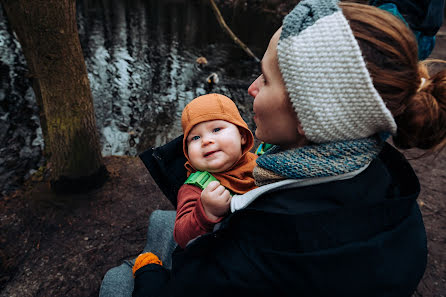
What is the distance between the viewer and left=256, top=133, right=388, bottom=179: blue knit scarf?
3.42 ft

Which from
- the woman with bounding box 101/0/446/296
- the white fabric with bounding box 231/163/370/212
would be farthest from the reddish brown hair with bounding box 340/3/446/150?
the white fabric with bounding box 231/163/370/212

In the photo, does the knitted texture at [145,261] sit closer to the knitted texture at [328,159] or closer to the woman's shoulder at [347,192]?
the woman's shoulder at [347,192]

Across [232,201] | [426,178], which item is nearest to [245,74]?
[426,178]

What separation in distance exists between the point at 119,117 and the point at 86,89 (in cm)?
336

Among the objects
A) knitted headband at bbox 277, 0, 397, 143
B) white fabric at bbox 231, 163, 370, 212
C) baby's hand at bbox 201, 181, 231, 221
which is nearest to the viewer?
knitted headband at bbox 277, 0, 397, 143

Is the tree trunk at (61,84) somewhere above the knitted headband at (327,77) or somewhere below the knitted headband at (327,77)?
below

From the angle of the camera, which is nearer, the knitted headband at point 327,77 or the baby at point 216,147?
the knitted headband at point 327,77

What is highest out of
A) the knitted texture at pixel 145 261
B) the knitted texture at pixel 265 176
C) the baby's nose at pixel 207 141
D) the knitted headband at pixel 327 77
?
the knitted headband at pixel 327 77

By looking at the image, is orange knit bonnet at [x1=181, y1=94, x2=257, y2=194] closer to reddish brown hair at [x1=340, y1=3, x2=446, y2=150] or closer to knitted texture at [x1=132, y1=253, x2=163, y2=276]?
knitted texture at [x1=132, y1=253, x2=163, y2=276]

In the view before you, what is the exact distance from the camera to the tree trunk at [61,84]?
238cm

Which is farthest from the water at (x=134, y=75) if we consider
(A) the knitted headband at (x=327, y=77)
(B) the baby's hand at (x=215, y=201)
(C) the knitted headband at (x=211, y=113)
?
(A) the knitted headband at (x=327, y=77)

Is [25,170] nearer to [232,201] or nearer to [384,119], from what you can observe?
[232,201]

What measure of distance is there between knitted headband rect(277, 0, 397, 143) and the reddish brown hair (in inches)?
2.9

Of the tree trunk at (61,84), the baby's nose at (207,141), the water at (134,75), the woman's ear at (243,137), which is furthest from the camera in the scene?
Result: the water at (134,75)
